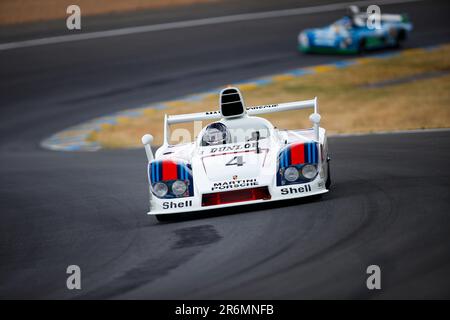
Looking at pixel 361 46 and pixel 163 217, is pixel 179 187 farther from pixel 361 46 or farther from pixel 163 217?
pixel 361 46

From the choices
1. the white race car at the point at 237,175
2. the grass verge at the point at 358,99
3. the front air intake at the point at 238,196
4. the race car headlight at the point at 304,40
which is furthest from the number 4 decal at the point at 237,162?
the race car headlight at the point at 304,40

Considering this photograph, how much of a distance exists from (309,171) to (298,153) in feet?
0.77

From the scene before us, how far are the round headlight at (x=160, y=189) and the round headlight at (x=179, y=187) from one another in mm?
96

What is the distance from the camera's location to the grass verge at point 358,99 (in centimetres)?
1792

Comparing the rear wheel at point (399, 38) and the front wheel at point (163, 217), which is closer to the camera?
the front wheel at point (163, 217)

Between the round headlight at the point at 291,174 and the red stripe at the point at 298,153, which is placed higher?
the red stripe at the point at 298,153

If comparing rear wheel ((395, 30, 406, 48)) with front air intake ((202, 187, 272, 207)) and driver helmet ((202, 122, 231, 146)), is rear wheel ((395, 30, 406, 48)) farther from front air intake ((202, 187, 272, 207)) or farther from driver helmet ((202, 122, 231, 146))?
front air intake ((202, 187, 272, 207))

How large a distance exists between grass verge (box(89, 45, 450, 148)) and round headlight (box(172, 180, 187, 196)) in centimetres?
778

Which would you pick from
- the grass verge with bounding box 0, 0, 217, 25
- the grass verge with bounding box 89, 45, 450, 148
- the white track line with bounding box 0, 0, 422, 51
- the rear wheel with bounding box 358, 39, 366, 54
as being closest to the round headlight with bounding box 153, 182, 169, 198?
the grass verge with bounding box 89, 45, 450, 148

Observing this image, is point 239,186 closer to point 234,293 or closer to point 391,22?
point 234,293

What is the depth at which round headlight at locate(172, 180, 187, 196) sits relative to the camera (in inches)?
390

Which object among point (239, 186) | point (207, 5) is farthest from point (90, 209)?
point (207, 5)

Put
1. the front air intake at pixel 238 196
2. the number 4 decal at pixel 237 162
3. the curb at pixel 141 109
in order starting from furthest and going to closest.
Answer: the curb at pixel 141 109 < the number 4 decal at pixel 237 162 < the front air intake at pixel 238 196

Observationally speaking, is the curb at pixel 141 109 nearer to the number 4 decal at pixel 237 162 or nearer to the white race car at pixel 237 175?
the white race car at pixel 237 175
